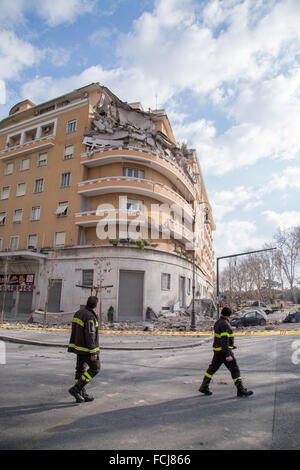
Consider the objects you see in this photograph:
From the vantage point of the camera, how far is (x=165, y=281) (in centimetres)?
2456

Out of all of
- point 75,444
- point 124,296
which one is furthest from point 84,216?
point 75,444

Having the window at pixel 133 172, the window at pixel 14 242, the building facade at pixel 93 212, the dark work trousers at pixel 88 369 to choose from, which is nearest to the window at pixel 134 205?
the building facade at pixel 93 212

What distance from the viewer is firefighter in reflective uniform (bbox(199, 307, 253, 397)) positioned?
16.4 feet

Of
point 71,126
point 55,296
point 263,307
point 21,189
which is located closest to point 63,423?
point 55,296

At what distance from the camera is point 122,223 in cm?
2336

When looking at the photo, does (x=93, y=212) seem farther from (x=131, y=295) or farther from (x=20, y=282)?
(x=20, y=282)

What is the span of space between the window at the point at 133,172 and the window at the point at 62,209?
5.73 m

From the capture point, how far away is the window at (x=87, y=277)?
22594 millimetres

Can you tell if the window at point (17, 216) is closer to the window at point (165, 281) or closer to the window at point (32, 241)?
the window at point (32, 241)

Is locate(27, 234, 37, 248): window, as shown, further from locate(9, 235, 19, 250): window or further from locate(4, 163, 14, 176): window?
locate(4, 163, 14, 176): window

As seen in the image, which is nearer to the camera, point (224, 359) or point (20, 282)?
point (224, 359)

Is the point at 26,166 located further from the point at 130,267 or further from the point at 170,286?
the point at 170,286

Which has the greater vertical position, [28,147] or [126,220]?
[28,147]

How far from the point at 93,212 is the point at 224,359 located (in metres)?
19.8
